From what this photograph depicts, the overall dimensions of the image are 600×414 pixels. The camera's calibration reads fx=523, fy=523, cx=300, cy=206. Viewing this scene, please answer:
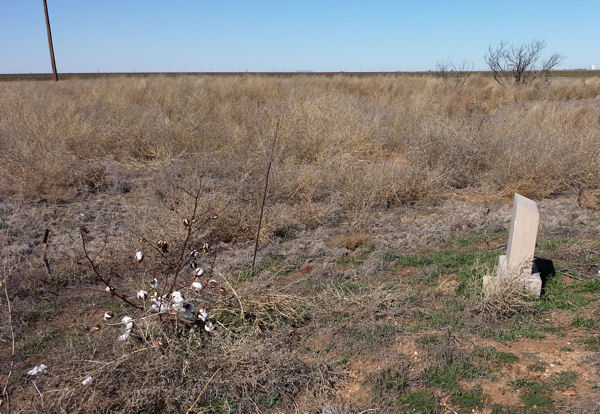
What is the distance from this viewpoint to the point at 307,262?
5379mm

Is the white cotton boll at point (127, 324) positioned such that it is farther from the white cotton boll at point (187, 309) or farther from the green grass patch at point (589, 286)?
the green grass patch at point (589, 286)

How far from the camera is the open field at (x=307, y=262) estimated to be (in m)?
3.29

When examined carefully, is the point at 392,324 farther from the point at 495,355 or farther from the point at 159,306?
the point at 159,306

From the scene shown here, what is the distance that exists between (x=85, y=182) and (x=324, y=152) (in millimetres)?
3765

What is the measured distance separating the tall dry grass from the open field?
1.6 inches

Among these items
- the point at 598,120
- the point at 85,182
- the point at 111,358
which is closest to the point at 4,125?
the point at 85,182

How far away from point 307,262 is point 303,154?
4000mm

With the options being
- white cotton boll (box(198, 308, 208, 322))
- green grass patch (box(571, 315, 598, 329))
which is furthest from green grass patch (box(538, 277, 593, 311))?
white cotton boll (box(198, 308, 208, 322))

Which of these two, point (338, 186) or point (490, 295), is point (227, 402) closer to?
point (490, 295)

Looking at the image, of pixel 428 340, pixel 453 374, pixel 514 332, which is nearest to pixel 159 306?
pixel 428 340

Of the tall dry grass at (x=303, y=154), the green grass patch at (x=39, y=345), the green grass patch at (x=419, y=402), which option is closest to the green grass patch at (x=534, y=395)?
the green grass patch at (x=419, y=402)

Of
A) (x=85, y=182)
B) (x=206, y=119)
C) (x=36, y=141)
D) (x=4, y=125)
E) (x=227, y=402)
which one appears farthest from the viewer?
(x=206, y=119)

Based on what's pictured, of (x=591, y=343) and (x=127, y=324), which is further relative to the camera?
(x=591, y=343)

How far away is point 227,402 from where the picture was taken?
3.18 meters
